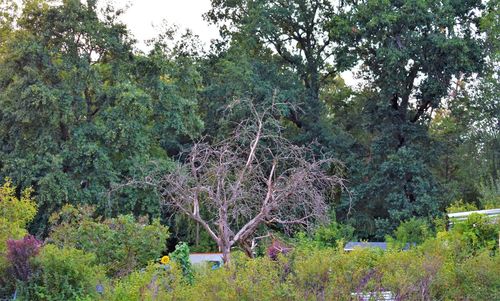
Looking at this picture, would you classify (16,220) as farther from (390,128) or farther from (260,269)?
(390,128)

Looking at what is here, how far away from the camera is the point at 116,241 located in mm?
13203

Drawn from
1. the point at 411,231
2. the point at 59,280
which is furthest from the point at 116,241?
the point at 411,231

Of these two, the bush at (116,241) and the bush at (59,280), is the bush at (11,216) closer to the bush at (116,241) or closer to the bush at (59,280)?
the bush at (116,241)

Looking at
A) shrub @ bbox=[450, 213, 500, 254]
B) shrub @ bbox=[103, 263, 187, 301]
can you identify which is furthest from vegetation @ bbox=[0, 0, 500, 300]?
shrub @ bbox=[103, 263, 187, 301]

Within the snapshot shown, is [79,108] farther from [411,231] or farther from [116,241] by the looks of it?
[411,231]

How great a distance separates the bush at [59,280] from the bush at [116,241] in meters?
3.38

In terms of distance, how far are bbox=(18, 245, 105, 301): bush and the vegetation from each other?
3.50m

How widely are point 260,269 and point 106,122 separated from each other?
14.1 m

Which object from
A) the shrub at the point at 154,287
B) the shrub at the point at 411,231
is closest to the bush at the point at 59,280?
the shrub at the point at 154,287

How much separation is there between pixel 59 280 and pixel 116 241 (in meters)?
4.08

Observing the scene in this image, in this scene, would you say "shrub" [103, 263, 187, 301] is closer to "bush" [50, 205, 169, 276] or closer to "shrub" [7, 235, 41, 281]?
"shrub" [7, 235, 41, 281]

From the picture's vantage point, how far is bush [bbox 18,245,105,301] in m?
9.07

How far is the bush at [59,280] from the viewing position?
9.07 meters

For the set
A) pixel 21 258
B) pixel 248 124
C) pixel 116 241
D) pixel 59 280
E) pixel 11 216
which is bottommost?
pixel 59 280
